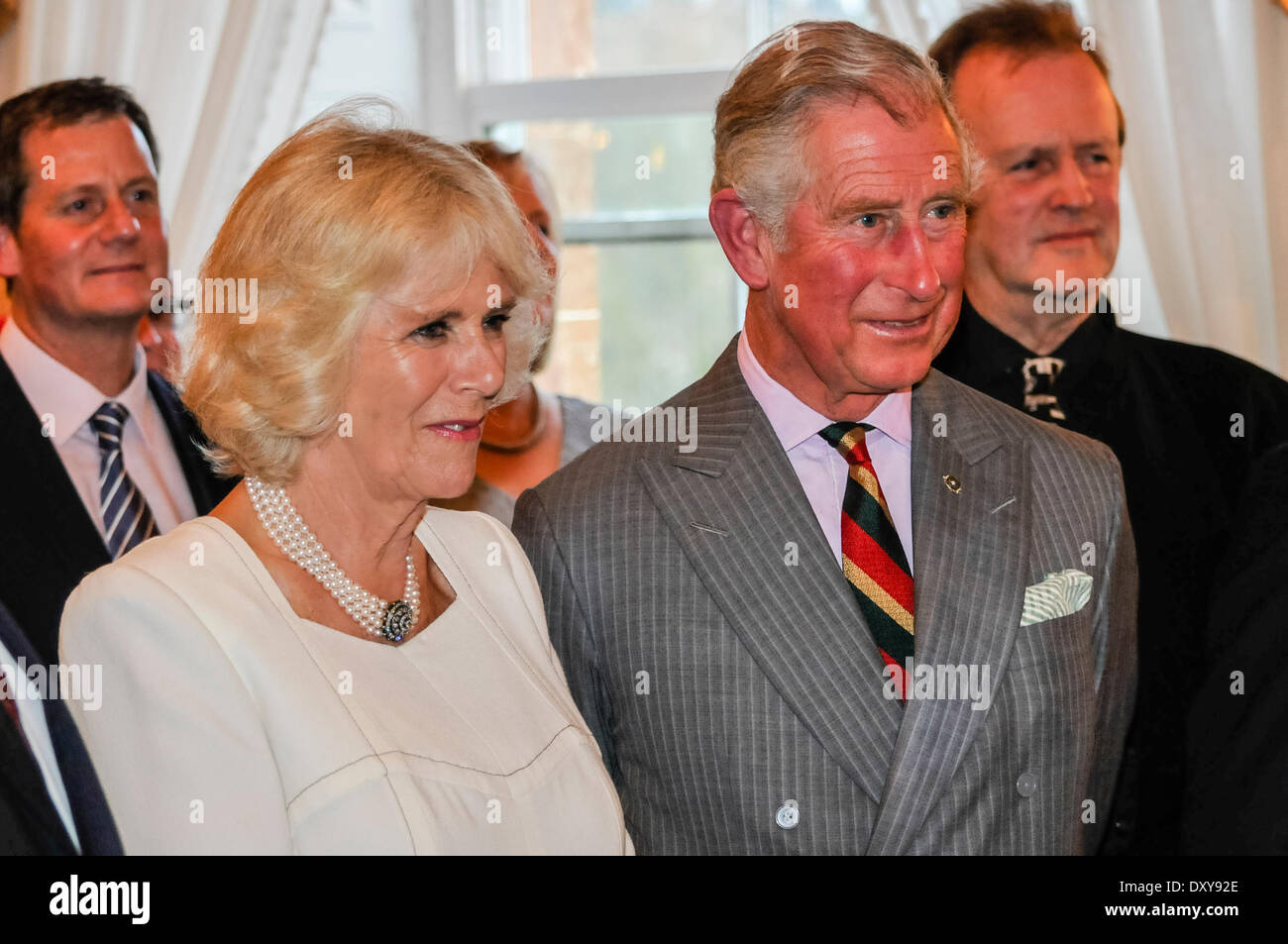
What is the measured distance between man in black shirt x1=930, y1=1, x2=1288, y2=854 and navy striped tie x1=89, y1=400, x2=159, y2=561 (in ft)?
4.84

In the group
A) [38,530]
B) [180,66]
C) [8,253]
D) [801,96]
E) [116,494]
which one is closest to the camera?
[801,96]

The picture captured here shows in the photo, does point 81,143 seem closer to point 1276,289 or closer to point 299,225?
point 299,225

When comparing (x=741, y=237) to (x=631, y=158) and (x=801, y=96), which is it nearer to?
(x=801, y=96)

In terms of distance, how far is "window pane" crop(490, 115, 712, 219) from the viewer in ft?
14.3

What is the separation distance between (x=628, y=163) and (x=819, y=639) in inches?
111

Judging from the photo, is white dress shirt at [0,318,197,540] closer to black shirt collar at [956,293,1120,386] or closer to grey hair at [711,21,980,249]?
grey hair at [711,21,980,249]

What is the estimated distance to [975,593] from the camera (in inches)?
73.0

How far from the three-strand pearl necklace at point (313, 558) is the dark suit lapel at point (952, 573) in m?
0.65

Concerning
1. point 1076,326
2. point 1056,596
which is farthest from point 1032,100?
point 1056,596

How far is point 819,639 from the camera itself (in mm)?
1823

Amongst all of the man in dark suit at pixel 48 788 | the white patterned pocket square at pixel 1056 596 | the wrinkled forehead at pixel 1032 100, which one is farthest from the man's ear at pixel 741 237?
the man in dark suit at pixel 48 788

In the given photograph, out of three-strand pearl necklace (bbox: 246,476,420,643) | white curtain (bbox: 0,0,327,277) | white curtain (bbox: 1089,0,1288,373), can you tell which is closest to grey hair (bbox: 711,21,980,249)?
three-strand pearl necklace (bbox: 246,476,420,643)

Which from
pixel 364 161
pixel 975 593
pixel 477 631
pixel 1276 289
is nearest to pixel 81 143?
pixel 364 161

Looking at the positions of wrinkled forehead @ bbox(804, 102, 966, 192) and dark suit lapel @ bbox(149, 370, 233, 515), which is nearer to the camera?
wrinkled forehead @ bbox(804, 102, 966, 192)
